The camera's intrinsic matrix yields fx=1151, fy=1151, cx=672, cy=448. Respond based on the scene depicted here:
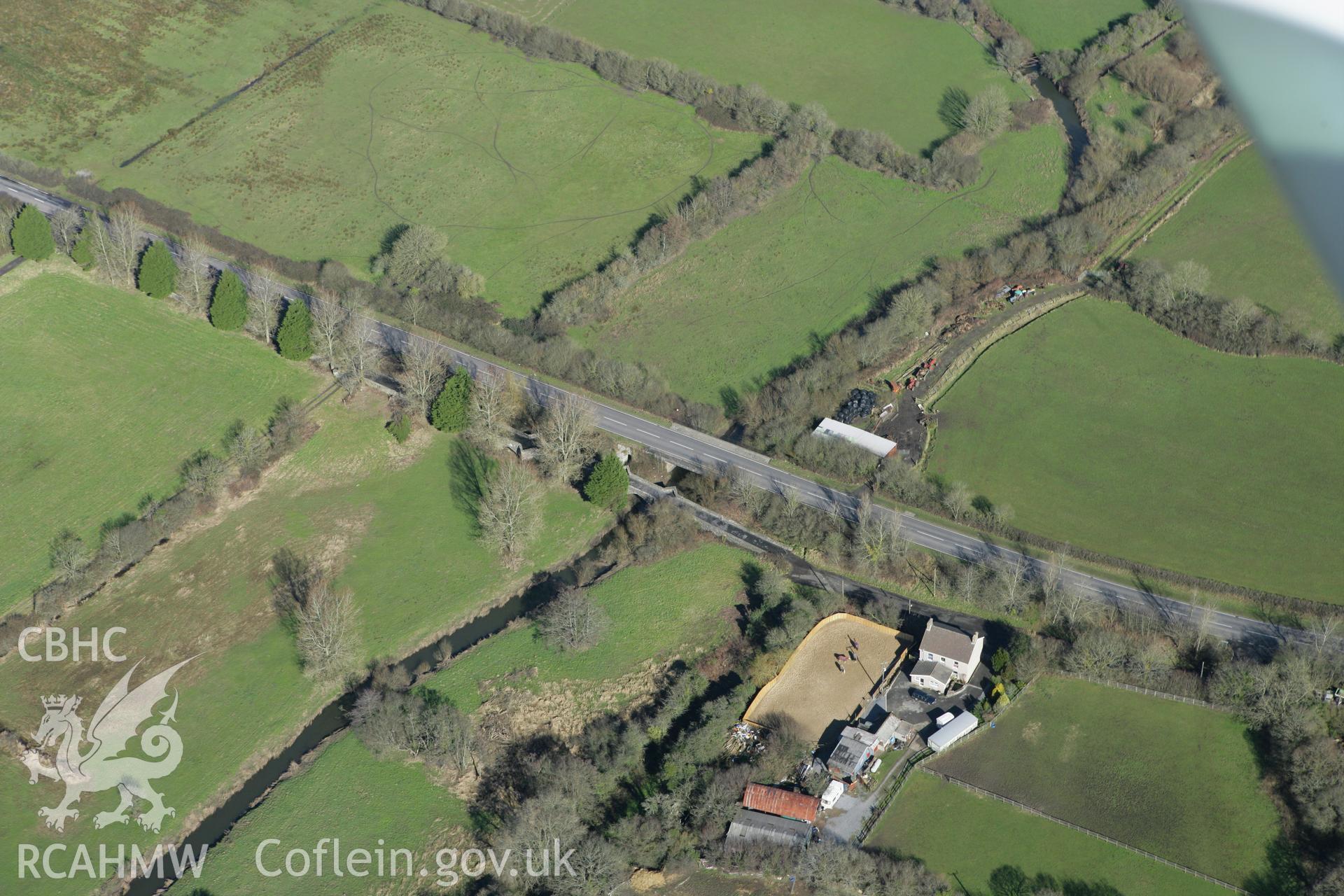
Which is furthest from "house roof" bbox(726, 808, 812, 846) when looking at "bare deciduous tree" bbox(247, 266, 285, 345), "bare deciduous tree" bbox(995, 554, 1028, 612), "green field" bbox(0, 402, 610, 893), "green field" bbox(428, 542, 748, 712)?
"bare deciduous tree" bbox(247, 266, 285, 345)

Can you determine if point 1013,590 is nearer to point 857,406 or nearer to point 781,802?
point 857,406

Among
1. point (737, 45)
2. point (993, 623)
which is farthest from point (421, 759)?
Answer: point (737, 45)

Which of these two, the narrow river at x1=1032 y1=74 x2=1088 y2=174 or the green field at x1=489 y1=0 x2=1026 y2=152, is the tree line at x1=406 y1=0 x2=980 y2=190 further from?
the narrow river at x1=1032 y1=74 x2=1088 y2=174

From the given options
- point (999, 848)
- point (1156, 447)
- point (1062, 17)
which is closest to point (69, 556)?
point (999, 848)

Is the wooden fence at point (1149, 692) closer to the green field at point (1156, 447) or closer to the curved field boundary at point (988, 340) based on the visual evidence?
the green field at point (1156, 447)

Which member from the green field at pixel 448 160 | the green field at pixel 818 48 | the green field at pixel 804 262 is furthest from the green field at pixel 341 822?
the green field at pixel 818 48

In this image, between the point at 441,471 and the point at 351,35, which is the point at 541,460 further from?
the point at 351,35
